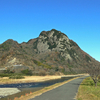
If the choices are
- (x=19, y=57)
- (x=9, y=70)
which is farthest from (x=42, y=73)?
(x=19, y=57)

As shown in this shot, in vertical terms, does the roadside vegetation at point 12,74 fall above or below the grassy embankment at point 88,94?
above

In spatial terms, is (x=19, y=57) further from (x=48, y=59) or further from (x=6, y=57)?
(x=48, y=59)

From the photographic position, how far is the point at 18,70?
94.0 m

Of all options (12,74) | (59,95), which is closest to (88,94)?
(59,95)

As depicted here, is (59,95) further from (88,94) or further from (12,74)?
(12,74)

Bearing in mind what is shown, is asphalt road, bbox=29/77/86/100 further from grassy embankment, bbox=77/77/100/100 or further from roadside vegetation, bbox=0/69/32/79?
roadside vegetation, bbox=0/69/32/79

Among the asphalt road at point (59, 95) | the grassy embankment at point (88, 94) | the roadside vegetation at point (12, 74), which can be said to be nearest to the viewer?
the asphalt road at point (59, 95)

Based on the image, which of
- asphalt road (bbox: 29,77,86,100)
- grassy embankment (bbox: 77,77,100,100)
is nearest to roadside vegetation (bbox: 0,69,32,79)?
asphalt road (bbox: 29,77,86,100)

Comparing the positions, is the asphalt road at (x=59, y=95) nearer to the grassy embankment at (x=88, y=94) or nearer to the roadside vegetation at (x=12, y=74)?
the grassy embankment at (x=88, y=94)

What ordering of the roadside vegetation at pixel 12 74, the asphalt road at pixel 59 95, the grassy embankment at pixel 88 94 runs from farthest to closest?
1. the roadside vegetation at pixel 12 74
2. the grassy embankment at pixel 88 94
3. the asphalt road at pixel 59 95

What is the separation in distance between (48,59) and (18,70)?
107 meters

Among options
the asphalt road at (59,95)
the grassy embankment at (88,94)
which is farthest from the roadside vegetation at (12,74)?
the grassy embankment at (88,94)

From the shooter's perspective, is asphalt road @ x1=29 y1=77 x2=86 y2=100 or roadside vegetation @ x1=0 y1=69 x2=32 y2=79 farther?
roadside vegetation @ x1=0 y1=69 x2=32 y2=79

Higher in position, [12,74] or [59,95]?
[12,74]
